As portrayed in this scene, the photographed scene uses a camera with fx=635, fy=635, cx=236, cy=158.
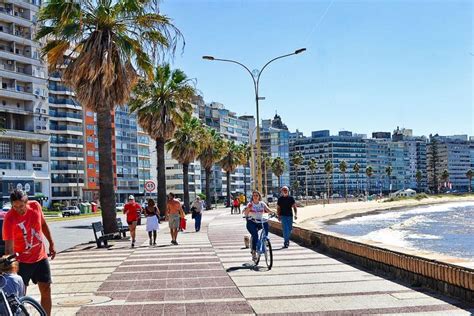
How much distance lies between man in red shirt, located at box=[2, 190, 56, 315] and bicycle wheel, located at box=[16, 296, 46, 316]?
2.23 feet

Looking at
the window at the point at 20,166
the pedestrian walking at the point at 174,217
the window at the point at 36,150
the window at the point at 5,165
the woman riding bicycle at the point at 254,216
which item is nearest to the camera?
the woman riding bicycle at the point at 254,216

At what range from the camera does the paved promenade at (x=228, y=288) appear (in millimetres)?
8188

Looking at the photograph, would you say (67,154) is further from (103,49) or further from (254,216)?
(254,216)

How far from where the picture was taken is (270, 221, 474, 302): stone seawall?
8102 mm

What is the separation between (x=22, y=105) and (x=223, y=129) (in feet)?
291

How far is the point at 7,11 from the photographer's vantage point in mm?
74562

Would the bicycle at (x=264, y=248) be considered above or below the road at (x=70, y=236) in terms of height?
above

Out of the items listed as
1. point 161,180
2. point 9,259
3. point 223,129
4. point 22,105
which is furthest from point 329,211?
point 223,129

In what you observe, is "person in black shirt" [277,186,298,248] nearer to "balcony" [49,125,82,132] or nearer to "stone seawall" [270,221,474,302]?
"stone seawall" [270,221,474,302]

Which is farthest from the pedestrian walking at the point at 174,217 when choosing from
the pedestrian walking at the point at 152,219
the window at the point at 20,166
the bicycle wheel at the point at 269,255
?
the window at the point at 20,166

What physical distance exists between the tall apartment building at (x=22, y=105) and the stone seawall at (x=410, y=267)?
206 feet

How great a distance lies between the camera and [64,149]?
331 ft

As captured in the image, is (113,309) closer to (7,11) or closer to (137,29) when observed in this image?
(137,29)

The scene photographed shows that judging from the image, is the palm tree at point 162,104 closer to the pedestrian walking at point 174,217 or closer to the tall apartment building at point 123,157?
the pedestrian walking at point 174,217
